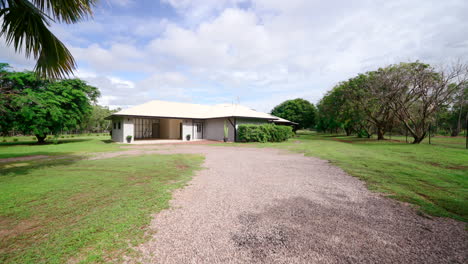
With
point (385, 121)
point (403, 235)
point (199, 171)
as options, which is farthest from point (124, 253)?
point (385, 121)

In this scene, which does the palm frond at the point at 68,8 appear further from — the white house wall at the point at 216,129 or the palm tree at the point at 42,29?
the white house wall at the point at 216,129

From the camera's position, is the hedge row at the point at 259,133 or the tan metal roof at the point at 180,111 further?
the tan metal roof at the point at 180,111

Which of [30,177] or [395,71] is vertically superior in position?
[395,71]

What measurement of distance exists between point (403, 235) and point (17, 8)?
8127 millimetres

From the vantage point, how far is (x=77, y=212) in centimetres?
318

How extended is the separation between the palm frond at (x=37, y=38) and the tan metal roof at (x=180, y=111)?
47.5 feet

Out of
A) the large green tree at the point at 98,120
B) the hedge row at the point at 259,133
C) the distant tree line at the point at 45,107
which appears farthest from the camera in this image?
the large green tree at the point at 98,120

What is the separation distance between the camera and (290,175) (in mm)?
5887

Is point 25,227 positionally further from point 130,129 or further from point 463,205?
point 130,129

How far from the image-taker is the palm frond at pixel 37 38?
3738mm

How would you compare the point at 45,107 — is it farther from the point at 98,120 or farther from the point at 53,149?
the point at 98,120

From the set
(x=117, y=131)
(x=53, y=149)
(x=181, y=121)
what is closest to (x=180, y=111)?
(x=181, y=121)

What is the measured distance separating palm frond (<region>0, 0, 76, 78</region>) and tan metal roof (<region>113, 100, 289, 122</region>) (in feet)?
47.5

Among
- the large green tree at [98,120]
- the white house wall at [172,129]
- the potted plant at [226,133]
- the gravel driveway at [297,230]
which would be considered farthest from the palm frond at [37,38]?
the large green tree at [98,120]
